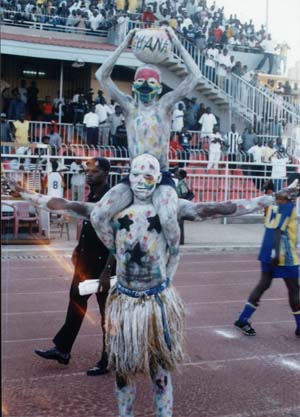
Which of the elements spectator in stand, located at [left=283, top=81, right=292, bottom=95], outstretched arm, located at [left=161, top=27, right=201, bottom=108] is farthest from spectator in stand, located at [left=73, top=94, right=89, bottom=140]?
outstretched arm, located at [left=161, top=27, right=201, bottom=108]

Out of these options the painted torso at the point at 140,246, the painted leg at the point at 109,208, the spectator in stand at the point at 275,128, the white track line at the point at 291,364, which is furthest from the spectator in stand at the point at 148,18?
the painted torso at the point at 140,246

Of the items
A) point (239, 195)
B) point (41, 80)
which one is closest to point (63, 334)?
point (239, 195)

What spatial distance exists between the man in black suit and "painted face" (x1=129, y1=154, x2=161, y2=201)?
155 cm

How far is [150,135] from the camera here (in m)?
4.48

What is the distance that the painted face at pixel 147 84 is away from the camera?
4.51 meters

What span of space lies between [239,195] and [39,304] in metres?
10.2

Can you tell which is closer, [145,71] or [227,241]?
[145,71]

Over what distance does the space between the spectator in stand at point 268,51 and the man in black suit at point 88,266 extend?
21.7m

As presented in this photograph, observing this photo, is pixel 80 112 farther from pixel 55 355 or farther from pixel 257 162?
pixel 55 355

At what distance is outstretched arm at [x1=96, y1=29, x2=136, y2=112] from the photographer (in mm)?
4656

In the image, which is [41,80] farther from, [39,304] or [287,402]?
[287,402]

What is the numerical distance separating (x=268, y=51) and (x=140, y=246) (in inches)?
944

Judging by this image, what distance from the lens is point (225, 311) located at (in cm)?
829

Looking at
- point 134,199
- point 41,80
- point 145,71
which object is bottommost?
point 134,199
